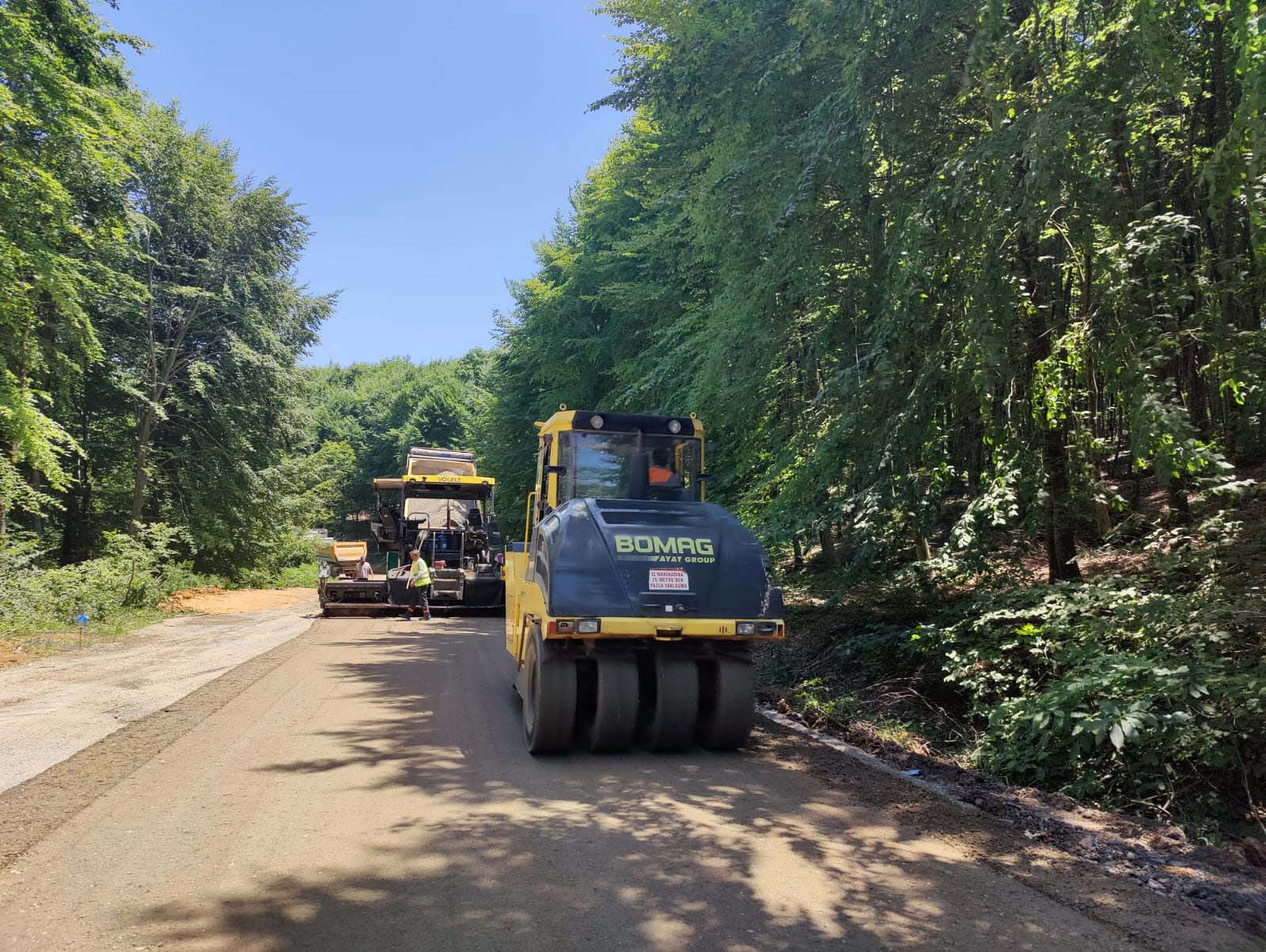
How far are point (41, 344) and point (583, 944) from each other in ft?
69.2

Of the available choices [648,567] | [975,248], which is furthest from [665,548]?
[975,248]

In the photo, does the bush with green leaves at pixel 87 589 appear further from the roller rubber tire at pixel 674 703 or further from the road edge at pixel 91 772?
the roller rubber tire at pixel 674 703

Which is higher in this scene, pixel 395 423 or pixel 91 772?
pixel 395 423

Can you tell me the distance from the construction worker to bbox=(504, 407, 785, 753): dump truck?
11.3 m

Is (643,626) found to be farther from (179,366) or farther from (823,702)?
(179,366)

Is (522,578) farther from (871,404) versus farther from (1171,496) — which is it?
(1171,496)

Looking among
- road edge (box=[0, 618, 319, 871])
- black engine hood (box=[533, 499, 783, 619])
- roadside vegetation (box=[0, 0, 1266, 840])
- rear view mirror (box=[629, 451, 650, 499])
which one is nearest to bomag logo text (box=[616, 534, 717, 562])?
black engine hood (box=[533, 499, 783, 619])

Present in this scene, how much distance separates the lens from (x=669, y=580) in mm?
6801

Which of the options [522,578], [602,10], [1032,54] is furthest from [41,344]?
[1032,54]

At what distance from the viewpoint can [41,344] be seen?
746 inches

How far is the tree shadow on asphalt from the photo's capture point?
372 cm

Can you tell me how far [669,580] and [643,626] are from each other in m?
0.45

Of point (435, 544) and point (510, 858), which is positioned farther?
point (435, 544)

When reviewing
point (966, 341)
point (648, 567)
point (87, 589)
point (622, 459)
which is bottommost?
point (87, 589)
